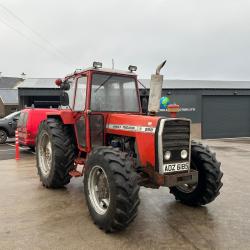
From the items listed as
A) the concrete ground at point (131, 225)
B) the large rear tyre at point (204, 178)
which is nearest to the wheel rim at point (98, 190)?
the concrete ground at point (131, 225)

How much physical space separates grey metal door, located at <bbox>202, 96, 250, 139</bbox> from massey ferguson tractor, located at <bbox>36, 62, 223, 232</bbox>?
17.0 m

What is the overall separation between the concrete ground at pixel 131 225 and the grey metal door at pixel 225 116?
15.9 metres

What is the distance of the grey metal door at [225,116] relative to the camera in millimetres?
21906

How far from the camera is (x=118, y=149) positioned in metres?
4.24

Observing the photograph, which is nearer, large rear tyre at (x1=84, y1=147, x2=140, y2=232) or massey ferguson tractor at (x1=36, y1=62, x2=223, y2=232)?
large rear tyre at (x1=84, y1=147, x2=140, y2=232)

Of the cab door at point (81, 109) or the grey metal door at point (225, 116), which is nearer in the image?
the cab door at point (81, 109)

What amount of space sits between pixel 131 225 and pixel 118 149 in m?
1.09

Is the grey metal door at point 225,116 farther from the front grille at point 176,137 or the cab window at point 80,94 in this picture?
the front grille at point 176,137

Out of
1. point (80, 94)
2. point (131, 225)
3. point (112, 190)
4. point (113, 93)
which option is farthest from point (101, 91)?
point (131, 225)

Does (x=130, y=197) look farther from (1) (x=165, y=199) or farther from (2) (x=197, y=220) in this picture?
(1) (x=165, y=199)

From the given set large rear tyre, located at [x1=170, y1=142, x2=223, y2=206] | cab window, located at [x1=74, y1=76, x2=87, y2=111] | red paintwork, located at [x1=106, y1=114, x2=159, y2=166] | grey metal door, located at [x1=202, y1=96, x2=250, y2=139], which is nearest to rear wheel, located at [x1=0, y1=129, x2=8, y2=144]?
cab window, located at [x1=74, y1=76, x2=87, y2=111]

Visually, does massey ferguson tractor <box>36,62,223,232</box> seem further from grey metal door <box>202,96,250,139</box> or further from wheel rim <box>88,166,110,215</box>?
grey metal door <box>202,96,250,139</box>

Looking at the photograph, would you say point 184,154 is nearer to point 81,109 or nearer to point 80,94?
point 81,109

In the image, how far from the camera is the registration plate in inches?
169
